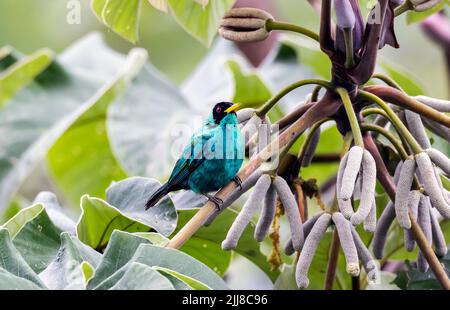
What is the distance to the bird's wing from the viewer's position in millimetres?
1321

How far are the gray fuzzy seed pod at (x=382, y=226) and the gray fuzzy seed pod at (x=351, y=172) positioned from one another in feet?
0.57

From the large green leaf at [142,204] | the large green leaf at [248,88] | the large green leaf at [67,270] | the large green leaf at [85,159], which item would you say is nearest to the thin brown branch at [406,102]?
the large green leaf at [142,204]

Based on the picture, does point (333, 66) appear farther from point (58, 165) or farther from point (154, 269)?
point (58, 165)

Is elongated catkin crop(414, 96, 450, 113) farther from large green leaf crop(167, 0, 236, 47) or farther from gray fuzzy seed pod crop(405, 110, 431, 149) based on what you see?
large green leaf crop(167, 0, 236, 47)

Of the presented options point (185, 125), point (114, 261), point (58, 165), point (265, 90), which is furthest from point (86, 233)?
point (58, 165)

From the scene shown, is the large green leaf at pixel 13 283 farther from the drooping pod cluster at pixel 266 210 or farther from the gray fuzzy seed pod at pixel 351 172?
the gray fuzzy seed pod at pixel 351 172

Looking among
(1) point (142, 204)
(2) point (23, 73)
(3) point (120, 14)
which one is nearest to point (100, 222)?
(1) point (142, 204)

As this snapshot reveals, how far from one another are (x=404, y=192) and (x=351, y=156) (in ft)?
0.27

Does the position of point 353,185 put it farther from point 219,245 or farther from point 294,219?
point 219,245

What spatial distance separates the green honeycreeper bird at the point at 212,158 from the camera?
1233 mm

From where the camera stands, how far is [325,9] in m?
1.15

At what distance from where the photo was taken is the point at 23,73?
225 cm

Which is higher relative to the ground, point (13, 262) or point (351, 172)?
point (351, 172)

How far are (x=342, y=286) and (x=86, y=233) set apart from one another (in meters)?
0.46
